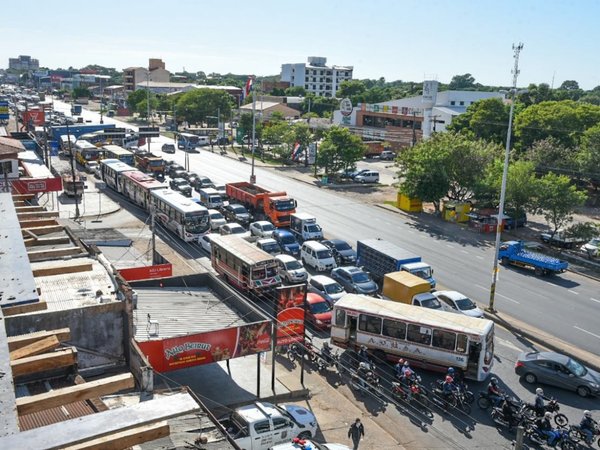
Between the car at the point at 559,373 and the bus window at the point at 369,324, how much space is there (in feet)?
17.2

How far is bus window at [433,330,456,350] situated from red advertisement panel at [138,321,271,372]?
245 inches

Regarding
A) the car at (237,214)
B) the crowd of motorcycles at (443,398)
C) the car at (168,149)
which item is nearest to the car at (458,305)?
the crowd of motorcycles at (443,398)

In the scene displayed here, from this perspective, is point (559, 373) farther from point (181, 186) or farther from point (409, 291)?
point (181, 186)

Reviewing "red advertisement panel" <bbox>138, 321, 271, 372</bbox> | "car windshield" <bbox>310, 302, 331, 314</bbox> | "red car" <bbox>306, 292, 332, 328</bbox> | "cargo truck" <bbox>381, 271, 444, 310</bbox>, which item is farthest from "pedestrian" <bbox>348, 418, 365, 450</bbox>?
"cargo truck" <bbox>381, 271, 444, 310</bbox>

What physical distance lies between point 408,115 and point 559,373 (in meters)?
71.3

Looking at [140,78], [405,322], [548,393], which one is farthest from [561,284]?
[140,78]

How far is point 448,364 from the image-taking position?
20719mm

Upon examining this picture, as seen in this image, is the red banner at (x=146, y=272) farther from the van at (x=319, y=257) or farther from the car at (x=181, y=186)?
the car at (x=181, y=186)

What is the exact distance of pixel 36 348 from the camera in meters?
7.56

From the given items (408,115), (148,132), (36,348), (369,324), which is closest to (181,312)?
(369,324)

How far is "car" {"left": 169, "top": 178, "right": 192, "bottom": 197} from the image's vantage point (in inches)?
1970

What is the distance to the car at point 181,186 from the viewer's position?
50.0 meters

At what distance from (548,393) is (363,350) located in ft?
21.5

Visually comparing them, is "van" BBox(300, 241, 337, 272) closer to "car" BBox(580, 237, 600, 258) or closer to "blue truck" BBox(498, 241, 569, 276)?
"blue truck" BBox(498, 241, 569, 276)
